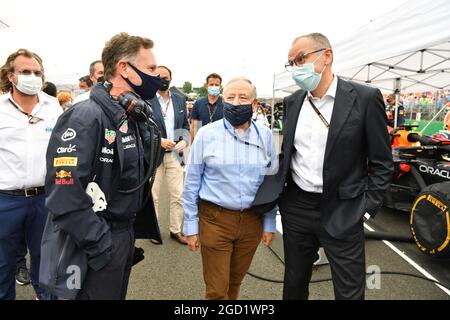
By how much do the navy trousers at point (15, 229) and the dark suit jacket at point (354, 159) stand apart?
2.11m

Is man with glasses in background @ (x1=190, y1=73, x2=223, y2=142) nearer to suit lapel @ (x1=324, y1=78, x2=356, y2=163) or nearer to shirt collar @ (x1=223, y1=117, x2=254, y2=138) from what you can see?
shirt collar @ (x1=223, y1=117, x2=254, y2=138)

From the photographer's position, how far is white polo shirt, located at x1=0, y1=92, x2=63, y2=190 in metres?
2.28

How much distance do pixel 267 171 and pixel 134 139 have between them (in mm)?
961

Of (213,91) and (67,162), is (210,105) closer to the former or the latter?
(213,91)

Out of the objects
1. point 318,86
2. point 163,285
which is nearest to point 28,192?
point 163,285

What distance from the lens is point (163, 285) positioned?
122 inches

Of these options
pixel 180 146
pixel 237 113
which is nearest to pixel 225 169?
pixel 237 113

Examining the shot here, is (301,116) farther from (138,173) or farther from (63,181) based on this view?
(63,181)

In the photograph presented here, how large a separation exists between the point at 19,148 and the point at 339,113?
2257 mm

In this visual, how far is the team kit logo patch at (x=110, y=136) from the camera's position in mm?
1498

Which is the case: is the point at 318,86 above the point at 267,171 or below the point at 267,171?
above

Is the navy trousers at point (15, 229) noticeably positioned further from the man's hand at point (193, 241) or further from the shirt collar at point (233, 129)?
the shirt collar at point (233, 129)

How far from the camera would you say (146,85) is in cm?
175

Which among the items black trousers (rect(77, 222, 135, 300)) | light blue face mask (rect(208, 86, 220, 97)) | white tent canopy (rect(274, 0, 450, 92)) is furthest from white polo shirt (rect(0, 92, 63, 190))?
white tent canopy (rect(274, 0, 450, 92))
